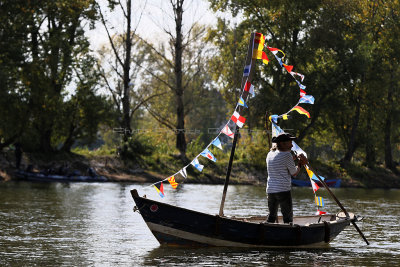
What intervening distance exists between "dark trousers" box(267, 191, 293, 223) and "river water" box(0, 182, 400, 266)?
75 cm

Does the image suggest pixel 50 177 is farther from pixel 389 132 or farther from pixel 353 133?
pixel 389 132

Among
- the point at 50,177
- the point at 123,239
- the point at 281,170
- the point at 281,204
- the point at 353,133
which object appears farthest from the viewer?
the point at 353,133

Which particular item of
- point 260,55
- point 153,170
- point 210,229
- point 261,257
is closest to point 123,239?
point 210,229

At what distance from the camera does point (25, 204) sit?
26859 mm

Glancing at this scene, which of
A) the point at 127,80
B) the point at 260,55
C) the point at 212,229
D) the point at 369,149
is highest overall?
the point at 127,80

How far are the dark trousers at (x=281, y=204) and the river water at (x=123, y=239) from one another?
746 mm

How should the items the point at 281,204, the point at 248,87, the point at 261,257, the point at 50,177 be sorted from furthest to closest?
the point at 50,177 → the point at 248,87 → the point at 281,204 → the point at 261,257

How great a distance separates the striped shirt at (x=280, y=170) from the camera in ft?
50.4

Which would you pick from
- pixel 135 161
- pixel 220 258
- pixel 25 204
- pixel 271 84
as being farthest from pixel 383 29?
pixel 220 258

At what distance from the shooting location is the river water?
14.3 metres

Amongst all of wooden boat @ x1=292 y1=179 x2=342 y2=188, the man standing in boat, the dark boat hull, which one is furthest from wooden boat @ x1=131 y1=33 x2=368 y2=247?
wooden boat @ x1=292 y1=179 x2=342 y2=188

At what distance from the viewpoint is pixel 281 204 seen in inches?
621

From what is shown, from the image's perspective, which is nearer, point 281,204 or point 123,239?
point 281,204

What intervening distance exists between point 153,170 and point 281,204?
32.6m
